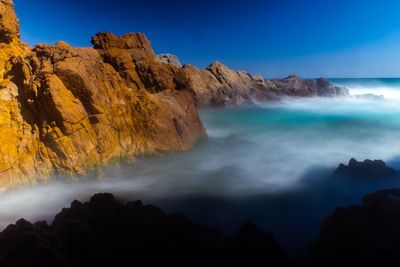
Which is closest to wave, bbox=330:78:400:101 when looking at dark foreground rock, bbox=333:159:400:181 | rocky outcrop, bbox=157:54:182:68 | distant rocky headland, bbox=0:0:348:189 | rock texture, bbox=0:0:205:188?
rocky outcrop, bbox=157:54:182:68

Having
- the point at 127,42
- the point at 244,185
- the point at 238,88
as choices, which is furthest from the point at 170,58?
the point at 244,185

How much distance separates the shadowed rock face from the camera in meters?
5.84

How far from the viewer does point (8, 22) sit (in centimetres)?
1293

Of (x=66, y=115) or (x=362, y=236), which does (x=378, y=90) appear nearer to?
(x=66, y=115)

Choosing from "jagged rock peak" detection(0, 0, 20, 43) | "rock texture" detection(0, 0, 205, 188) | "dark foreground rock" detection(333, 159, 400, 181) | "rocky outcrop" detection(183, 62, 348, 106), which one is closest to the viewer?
"rock texture" detection(0, 0, 205, 188)

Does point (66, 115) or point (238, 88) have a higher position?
point (238, 88)

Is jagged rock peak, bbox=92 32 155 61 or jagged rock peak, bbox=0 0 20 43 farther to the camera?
jagged rock peak, bbox=92 32 155 61

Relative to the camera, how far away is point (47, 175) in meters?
11.7

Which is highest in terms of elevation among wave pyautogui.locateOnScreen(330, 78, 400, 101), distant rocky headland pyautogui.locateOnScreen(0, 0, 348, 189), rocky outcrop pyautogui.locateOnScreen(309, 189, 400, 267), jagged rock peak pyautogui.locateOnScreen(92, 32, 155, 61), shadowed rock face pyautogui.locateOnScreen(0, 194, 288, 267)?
jagged rock peak pyautogui.locateOnScreen(92, 32, 155, 61)

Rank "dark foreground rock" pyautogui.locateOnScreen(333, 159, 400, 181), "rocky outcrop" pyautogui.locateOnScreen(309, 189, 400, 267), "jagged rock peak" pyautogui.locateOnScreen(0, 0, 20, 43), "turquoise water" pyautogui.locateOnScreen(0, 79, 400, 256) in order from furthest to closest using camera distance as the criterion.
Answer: "jagged rock peak" pyautogui.locateOnScreen(0, 0, 20, 43) → "dark foreground rock" pyautogui.locateOnScreen(333, 159, 400, 181) → "turquoise water" pyautogui.locateOnScreen(0, 79, 400, 256) → "rocky outcrop" pyautogui.locateOnScreen(309, 189, 400, 267)

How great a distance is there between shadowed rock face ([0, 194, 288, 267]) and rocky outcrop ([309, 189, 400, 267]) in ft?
3.30

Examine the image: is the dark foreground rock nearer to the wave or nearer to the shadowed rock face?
the shadowed rock face

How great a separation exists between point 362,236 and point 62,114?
32.4 ft

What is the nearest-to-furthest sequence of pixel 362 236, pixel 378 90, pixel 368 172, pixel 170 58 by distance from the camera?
pixel 362 236 → pixel 368 172 → pixel 170 58 → pixel 378 90
